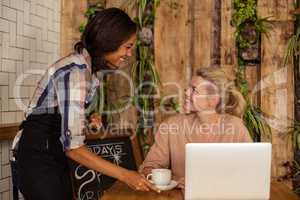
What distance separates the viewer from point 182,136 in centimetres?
263

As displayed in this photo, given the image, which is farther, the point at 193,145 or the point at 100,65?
the point at 100,65

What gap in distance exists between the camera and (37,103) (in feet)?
6.58

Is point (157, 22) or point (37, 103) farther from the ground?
point (157, 22)

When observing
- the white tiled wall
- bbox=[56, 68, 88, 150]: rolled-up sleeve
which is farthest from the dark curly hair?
the white tiled wall

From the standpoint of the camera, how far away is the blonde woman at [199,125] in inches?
102

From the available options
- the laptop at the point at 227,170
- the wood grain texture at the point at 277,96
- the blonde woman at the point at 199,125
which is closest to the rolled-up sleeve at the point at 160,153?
the blonde woman at the point at 199,125

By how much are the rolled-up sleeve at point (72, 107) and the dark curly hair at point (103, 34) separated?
0.62 feet

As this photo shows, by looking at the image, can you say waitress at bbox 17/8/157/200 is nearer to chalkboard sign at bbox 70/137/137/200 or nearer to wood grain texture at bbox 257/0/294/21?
chalkboard sign at bbox 70/137/137/200

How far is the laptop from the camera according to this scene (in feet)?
5.23

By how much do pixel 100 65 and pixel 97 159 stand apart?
1.57ft

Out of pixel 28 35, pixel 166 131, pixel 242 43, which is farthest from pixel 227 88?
pixel 28 35

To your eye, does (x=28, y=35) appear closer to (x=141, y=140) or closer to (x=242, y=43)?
(x=141, y=140)

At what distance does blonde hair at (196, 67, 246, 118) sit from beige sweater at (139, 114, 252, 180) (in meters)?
0.12

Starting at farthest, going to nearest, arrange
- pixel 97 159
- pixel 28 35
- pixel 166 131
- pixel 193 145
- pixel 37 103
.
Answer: pixel 28 35 < pixel 166 131 < pixel 37 103 < pixel 97 159 < pixel 193 145
